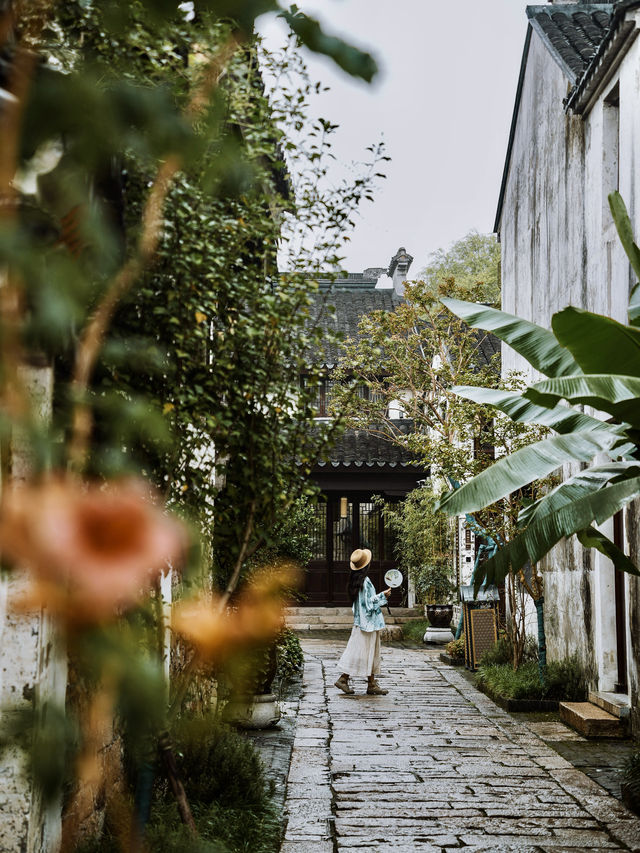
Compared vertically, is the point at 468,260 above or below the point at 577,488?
above

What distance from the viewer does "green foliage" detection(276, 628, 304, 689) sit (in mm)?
12623

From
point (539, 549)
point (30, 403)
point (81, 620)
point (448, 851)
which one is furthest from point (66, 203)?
point (448, 851)

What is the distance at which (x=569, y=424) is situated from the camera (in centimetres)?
694

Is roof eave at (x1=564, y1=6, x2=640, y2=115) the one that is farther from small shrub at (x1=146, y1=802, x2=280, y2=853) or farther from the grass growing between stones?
small shrub at (x1=146, y1=802, x2=280, y2=853)

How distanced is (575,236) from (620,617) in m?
4.79

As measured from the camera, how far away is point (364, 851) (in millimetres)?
5828

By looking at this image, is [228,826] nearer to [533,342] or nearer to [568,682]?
[533,342]

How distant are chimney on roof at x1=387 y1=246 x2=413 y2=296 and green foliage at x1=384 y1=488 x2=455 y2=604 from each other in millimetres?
11693

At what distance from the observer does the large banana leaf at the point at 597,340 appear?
552 centimetres

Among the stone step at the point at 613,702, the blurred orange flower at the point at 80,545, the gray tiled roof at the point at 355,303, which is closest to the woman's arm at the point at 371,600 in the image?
the stone step at the point at 613,702

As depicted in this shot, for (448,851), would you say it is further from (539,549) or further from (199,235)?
(199,235)

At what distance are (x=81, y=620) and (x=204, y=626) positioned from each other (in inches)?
50.6

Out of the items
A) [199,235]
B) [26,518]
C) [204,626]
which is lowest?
[204,626]

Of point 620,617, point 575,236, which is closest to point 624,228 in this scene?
point 620,617
